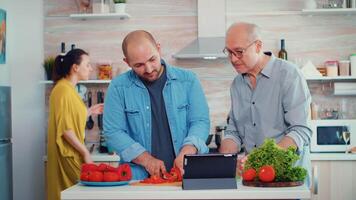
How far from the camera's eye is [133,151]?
316cm

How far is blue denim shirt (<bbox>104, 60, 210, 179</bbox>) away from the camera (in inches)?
128

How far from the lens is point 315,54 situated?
5.74 metres

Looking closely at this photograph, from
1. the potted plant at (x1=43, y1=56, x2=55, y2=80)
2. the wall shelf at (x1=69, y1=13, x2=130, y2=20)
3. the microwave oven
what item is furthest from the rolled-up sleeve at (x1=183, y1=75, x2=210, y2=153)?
the potted plant at (x1=43, y1=56, x2=55, y2=80)

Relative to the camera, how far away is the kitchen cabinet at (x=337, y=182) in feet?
16.9

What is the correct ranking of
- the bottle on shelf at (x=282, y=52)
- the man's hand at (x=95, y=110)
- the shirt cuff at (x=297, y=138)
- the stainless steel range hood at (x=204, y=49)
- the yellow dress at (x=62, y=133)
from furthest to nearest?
1. the bottle on shelf at (x=282, y=52)
2. the stainless steel range hood at (x=204, y=49)
3. the man's hand at (x=95, y=110)
4. the yellow dress at (x=62, y=133)
5. the shirt cuff at (x=297, y=138)

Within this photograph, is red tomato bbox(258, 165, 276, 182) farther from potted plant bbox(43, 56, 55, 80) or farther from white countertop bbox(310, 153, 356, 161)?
potted plant bbox(43, 56, 55, 80)

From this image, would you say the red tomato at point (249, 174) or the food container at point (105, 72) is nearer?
the red tomato at point (249, 174)

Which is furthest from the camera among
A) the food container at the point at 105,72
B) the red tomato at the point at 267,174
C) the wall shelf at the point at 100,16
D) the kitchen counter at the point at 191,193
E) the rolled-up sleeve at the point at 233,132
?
the food container at the point at 105,72

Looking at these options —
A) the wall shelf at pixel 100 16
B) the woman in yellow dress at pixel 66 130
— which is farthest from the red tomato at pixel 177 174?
the wall shelf at pixel 100 16

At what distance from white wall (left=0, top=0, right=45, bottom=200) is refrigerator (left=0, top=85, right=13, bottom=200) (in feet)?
1.29

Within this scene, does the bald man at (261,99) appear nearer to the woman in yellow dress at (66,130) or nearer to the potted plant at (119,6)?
the woman in yellow dress at (66,130)

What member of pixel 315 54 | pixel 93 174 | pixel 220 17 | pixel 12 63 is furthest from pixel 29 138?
pixel 93 174

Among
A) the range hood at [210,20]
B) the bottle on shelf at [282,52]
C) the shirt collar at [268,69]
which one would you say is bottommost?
the shirt collar at [268,69]

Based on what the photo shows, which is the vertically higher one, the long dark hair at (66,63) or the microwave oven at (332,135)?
the long dark hair at (66,63)
